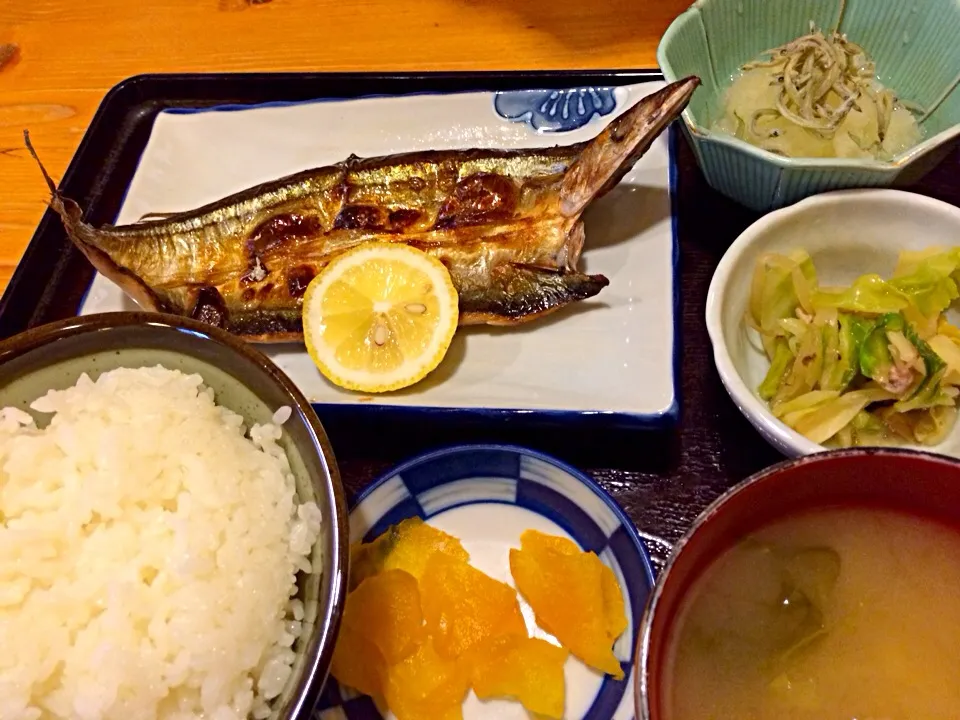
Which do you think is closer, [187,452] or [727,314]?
[187,452]

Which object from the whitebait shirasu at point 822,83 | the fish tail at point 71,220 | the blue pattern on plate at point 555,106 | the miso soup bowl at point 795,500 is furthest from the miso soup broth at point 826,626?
the fish tail at point 71,220

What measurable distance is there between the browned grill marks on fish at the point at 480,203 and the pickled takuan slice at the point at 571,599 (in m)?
0.74

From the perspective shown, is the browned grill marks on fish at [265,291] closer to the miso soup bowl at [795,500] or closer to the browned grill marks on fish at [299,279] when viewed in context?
the browned grill marks on fish at [299,279]

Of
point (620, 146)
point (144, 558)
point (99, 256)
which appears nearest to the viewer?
point (144, 558)

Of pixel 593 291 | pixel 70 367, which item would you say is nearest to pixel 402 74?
pixel 593 291

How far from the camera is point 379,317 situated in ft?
5.25

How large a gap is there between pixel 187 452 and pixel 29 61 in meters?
1.81

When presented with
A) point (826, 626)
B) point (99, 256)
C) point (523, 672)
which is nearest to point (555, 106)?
→ point (99, 256)

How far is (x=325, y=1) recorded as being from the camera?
229 centimetres

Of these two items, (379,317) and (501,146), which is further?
(501,146)

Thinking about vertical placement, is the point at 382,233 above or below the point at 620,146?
below

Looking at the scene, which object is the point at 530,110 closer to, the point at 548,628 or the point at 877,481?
the point at 548,628

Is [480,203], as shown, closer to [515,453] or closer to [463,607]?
[515,453]

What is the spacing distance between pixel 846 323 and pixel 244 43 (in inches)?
70.5
